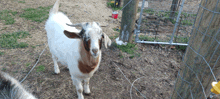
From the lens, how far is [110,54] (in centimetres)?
461

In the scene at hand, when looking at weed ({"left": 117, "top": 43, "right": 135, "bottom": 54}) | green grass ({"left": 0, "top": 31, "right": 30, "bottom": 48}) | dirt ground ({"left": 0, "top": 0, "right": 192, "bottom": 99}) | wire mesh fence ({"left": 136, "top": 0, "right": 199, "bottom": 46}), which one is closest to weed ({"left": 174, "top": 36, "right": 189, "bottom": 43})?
wire mesh fence ({"left": 136, "top": 0, "right": 199, "bottom": 46})

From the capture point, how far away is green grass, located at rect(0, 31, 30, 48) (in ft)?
14.9

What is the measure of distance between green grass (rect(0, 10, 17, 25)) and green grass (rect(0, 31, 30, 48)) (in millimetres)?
1050

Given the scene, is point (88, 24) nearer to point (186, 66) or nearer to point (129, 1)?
point (186, 66)

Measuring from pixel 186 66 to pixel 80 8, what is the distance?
709cm

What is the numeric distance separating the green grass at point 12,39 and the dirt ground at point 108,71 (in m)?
0.17

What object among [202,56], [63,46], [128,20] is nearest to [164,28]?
[128,20]

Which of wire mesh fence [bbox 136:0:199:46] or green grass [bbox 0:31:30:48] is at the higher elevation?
wire mesh fence [bbox 136:0:199:46]

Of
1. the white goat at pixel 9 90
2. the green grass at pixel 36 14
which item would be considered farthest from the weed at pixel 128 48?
the green grass at pixel 36 14

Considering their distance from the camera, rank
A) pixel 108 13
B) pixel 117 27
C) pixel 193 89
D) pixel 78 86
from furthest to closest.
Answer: pixel 108 13, pixel 117 27, pixel 78 86, pixel 193 89

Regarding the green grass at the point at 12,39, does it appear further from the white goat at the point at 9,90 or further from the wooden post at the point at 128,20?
the wooden post at the point at 128,20

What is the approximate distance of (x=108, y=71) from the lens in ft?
13.0

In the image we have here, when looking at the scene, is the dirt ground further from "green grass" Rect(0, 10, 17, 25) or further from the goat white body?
the goat white body

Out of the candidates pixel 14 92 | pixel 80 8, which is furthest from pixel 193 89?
pixel 80 8
